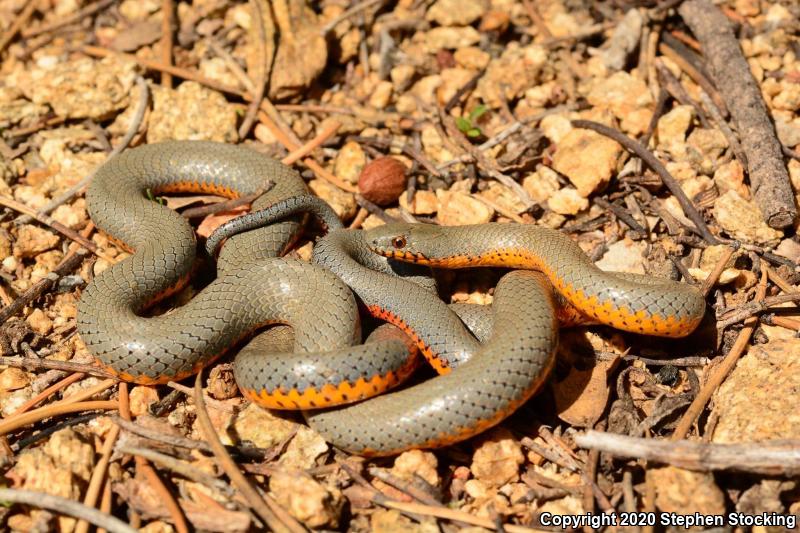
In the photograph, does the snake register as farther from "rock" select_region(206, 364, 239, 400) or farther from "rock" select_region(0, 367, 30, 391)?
"rock" select_region(0, 367, 30, 391)

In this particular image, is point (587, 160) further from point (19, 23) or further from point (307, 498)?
point (19, 23)

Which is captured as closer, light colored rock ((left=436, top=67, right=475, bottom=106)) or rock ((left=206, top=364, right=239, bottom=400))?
rock ((left=206, top=364, right=239, bottom=400))

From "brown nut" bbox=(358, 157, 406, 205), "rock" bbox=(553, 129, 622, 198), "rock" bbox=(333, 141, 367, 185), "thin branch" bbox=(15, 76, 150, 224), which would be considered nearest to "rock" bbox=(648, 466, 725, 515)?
"rock" bbox=(553, 129, 622, 198)

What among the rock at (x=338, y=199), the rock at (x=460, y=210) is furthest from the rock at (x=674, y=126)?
the rock at (x=338, y=199)

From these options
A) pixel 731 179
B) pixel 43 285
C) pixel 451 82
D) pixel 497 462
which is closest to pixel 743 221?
pixel 731 179

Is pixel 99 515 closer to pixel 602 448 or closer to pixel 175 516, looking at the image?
pixel 175 516

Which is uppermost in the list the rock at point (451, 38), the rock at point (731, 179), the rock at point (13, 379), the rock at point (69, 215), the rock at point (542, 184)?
the rock at point (451, 38)

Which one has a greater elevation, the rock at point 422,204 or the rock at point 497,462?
the rock at point 422,204

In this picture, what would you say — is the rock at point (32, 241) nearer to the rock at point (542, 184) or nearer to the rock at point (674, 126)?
the rock at point (542, 184)
